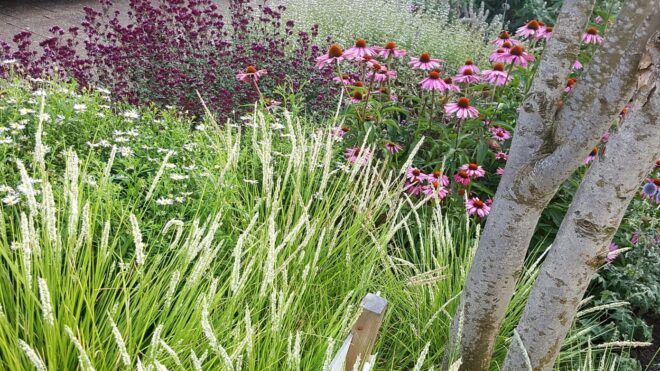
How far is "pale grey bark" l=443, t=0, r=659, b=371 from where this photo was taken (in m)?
1.61

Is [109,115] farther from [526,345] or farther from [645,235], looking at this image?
[645,235]

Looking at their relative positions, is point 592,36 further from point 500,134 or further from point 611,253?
point 611,253

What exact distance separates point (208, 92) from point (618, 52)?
292 cm

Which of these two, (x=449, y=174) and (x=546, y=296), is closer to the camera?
(x=546, y=296)

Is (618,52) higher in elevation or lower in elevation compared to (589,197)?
higher

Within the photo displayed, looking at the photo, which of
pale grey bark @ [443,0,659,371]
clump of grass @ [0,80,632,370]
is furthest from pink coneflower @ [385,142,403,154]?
pale grey bark @ [443,0,659,371]

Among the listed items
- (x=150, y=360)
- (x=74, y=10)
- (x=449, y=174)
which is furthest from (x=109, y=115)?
(x=74, y=10)

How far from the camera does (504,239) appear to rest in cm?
196

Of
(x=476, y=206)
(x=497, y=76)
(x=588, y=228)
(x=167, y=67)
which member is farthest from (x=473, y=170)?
(x=167, y=67)

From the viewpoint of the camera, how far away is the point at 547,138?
73.6 inches

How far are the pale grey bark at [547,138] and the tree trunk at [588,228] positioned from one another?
10cm

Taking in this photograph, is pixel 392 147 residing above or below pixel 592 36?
below

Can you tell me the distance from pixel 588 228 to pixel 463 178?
1431mm

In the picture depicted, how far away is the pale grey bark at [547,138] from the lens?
1612mm
